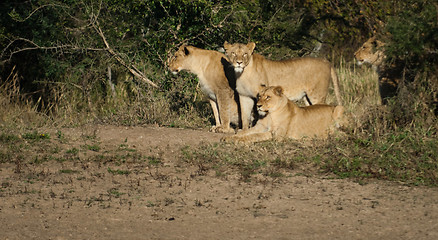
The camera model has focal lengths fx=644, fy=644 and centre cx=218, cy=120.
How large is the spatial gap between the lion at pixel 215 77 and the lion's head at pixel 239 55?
0.47m

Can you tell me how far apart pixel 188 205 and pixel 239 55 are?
324 centimetres

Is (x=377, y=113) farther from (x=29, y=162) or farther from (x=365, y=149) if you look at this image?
(x=29, y=162)

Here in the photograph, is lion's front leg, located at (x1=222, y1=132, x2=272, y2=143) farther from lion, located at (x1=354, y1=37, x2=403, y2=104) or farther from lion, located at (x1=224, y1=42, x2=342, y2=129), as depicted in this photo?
lion, located at (x1=354, y1=37, x2=403, y2=104)

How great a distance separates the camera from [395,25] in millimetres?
8094

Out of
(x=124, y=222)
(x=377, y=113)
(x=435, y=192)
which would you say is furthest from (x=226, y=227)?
(x=377, y=113)

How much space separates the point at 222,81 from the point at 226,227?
430 cm

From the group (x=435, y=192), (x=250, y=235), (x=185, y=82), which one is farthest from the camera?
(x=185, y=82)

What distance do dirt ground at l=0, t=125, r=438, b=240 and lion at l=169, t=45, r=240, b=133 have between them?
5.88ft

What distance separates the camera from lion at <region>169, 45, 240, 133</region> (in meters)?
9.41

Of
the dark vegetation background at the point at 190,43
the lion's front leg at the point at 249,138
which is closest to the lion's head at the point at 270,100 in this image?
the lion's front leg at the point at 249,138

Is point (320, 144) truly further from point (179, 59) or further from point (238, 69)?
point (179, 59)

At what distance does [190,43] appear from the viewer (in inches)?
421

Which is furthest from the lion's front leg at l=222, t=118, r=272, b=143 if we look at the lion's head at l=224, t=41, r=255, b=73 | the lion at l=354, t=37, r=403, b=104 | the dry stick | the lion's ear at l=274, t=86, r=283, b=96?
the dry stick

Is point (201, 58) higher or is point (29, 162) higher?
point (201, 58)
